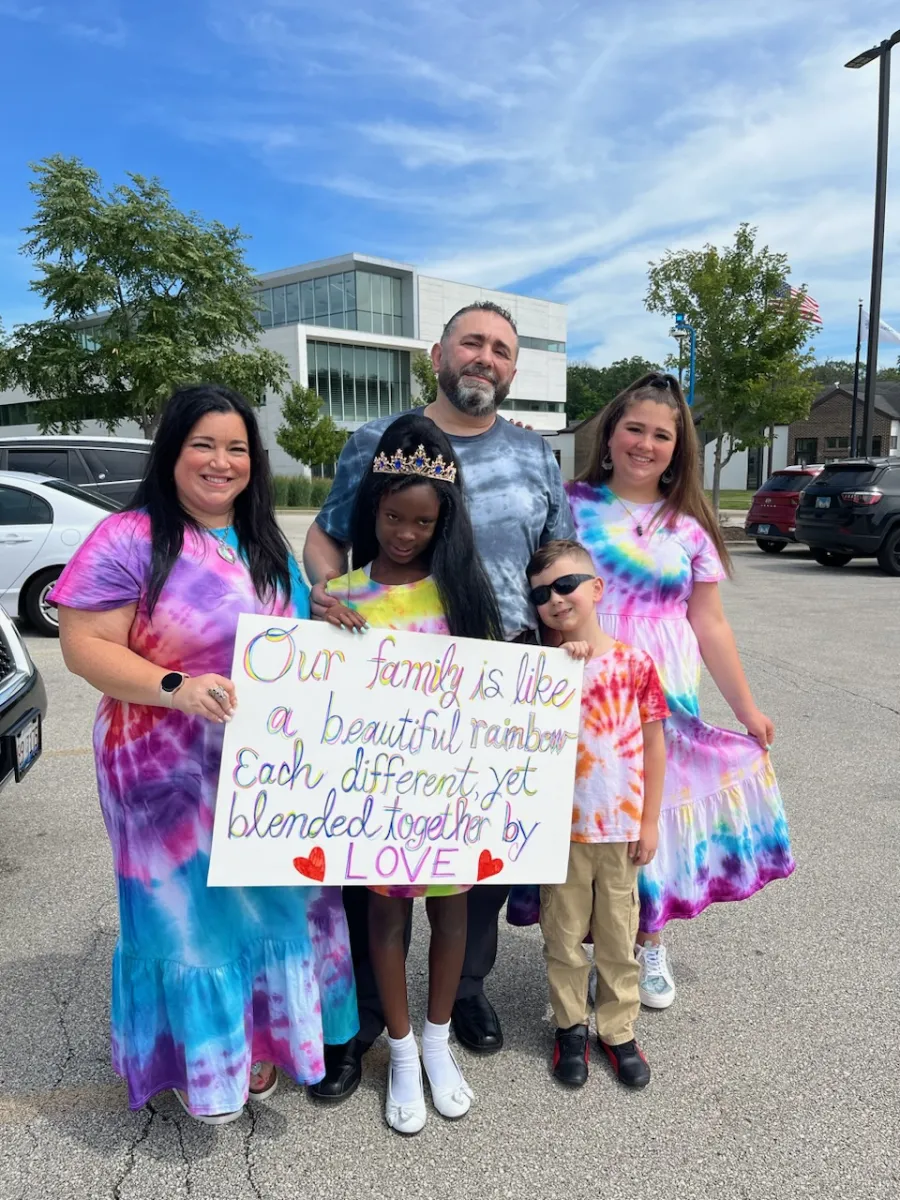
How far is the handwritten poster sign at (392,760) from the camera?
1846 millimetres

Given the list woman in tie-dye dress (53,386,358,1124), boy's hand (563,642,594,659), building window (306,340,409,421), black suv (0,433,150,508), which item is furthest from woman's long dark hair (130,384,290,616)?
building window (306,340,409,421)

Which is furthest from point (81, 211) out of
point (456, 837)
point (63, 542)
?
point (456, 837)

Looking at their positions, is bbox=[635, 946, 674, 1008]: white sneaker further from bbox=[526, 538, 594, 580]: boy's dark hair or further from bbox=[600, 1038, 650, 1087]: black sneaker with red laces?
bbox=[526, 538, 594, 580]: boy's dark hair

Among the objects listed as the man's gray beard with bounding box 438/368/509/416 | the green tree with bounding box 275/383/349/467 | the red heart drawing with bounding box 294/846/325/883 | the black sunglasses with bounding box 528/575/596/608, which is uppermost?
the green tree with bounding box 275/383/349/467

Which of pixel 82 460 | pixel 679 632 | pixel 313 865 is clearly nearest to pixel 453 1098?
pixel 313 865

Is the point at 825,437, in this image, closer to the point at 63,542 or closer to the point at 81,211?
the point at 81,211

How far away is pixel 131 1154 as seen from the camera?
1.96m

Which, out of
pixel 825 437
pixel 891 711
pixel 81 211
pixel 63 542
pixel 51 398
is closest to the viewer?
pixel 891 711

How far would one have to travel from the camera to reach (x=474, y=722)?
6.57 feet

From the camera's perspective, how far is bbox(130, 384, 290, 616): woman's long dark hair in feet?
6.07

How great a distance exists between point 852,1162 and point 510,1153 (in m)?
0.80

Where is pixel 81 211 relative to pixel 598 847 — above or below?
above

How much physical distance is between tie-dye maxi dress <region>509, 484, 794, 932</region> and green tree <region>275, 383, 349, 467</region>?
36341 millimetres

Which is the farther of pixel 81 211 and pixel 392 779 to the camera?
pixel 81 211
